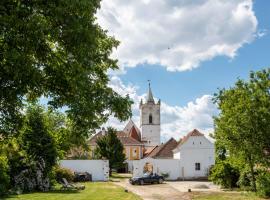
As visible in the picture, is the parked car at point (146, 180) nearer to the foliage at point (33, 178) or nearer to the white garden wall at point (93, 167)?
the white garden wall at point (93, 167)

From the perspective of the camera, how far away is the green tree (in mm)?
68000

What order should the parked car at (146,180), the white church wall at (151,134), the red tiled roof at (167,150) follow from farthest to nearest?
the white church wall at (151,134), the red tiled roof at (167,150), the parked car at (146,180)

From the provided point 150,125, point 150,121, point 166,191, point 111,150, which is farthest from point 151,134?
point 166,191

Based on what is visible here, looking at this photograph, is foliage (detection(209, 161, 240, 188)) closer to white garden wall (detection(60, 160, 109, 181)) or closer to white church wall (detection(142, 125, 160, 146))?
white garden wall (detection(60, 160, 109, 181))

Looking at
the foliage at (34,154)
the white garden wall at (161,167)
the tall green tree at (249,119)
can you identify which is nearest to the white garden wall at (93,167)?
the white garden wall at (161,167)

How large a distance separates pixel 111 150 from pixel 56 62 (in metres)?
53.3

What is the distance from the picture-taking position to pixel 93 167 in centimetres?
5294

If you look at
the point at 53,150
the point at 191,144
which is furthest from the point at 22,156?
the point at 191,144

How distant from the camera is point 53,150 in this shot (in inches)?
1347

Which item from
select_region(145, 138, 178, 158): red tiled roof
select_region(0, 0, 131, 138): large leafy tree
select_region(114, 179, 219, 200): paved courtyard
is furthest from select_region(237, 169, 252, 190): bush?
select_region(145, 138, 178, 158): red tiled roof

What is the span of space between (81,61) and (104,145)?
54.3 meters

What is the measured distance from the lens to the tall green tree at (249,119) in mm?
28656

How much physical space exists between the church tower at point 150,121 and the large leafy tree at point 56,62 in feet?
326

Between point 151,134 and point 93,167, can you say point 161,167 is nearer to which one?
point 93,167
